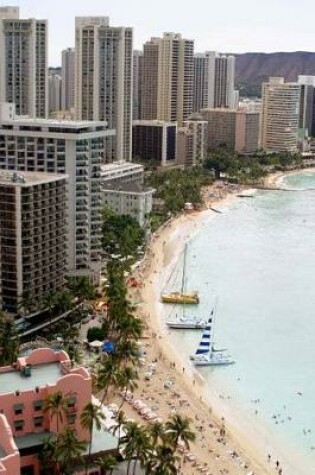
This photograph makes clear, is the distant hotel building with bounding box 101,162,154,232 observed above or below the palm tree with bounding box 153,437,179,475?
above

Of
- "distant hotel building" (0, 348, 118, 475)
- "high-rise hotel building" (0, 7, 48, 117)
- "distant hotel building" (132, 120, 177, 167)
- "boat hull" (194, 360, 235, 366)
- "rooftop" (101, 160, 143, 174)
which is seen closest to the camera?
"distant hotel building" (0, 348, 118, 475)

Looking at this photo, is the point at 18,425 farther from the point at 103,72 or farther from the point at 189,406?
the point at 103,72

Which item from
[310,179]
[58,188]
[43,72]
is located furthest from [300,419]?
[310,179]

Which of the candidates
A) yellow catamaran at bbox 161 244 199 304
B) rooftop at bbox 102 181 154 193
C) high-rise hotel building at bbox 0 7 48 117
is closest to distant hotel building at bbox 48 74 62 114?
high-rise hotel building at bbox 0 7 48 117

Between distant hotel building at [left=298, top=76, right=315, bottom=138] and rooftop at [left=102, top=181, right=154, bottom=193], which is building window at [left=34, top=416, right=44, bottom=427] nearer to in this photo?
rooftop at [left=102, top=181, right=154, bottom=193]

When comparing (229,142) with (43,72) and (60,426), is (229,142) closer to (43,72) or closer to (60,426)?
(43,72)

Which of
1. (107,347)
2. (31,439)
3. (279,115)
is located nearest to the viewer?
(31,439)

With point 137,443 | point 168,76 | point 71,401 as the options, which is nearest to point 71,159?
point 71,401
